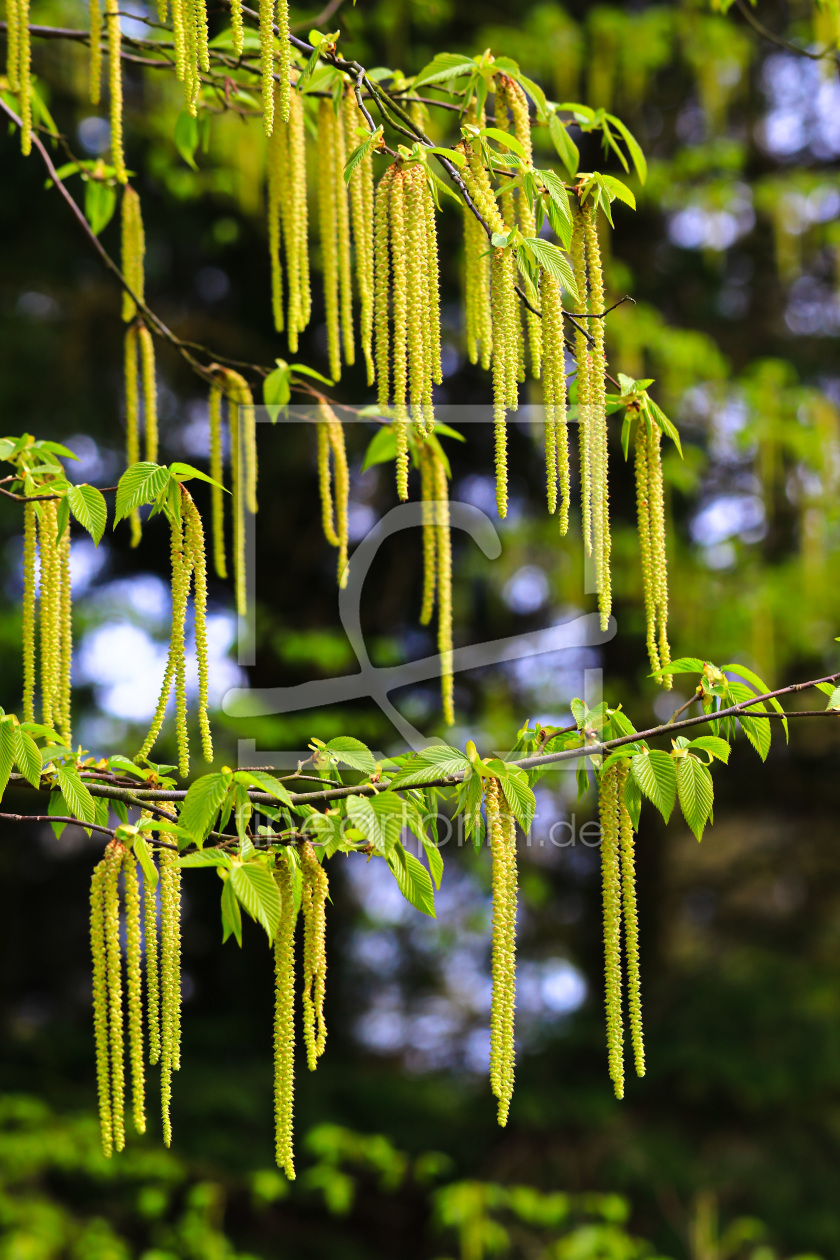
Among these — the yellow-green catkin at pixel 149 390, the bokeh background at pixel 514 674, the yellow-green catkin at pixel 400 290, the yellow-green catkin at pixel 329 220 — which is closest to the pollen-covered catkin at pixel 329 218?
the yellow-green catkin at pixel 329 220

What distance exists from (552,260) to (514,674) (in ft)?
19.6

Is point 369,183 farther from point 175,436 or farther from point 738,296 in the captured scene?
point 738,296

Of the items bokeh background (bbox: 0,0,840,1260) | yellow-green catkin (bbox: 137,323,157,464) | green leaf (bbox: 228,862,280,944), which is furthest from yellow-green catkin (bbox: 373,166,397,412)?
bokeh background (bbox: 0,0,840,1260)

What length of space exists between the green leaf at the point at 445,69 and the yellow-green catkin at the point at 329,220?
1.29 feet

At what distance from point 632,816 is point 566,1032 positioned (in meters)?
5.82

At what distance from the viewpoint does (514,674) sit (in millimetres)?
7562

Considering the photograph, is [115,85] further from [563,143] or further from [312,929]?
[312,929]

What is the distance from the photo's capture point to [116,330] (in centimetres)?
666

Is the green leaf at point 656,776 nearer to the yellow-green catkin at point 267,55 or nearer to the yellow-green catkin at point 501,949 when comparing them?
the yellow-green catkin at point 501,949

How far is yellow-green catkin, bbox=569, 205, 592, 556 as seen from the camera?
1.82 meters

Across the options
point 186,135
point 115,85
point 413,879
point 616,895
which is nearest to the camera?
point 413,879

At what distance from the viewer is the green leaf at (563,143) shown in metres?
2.06

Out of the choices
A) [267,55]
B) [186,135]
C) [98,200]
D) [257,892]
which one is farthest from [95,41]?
[257,892]

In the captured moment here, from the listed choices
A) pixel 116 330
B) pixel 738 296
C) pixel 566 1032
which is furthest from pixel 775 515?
pixel 116 330
